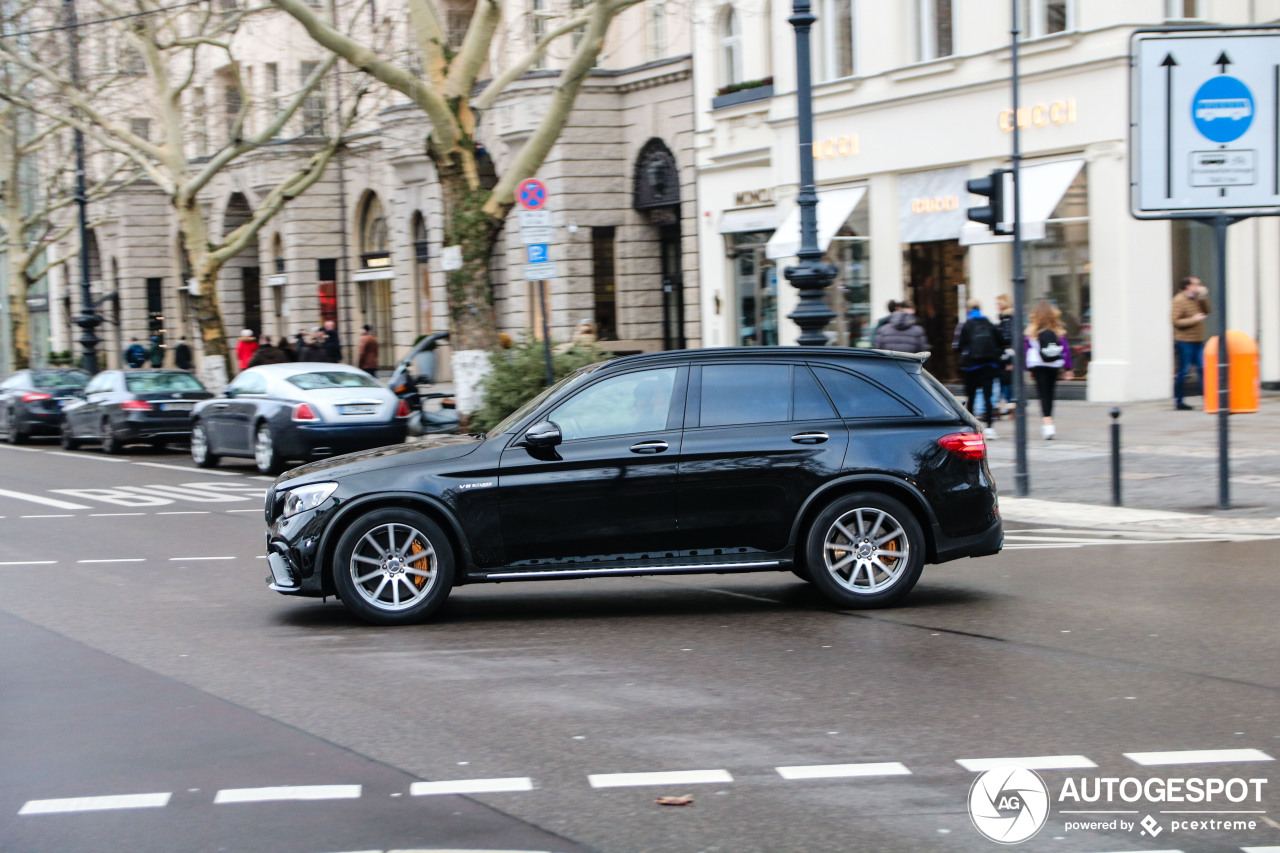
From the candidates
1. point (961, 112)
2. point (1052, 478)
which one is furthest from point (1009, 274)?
point (1052, 478)

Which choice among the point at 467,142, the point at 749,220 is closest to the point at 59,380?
the point at 467,142

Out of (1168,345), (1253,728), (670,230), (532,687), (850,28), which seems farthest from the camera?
(670,230)

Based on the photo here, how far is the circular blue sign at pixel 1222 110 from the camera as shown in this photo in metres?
13.3

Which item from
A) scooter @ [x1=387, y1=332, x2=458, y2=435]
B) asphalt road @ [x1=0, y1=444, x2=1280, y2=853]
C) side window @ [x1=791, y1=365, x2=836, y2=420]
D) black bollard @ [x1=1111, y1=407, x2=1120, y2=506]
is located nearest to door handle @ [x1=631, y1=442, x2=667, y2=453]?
side window @ [x1=791, y1=365, x2=836, y2=420]

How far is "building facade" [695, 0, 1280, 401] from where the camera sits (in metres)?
22.8

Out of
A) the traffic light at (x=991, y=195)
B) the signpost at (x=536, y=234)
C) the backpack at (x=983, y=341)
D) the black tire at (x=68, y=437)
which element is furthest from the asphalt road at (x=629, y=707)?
the black tire at (x=68, y=437)

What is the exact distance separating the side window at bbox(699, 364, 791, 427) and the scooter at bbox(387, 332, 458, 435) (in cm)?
1214

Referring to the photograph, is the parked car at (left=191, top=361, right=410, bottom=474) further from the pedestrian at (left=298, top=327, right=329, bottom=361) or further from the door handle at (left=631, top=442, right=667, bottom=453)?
the door handle at (left=631, top=442, right=667, bottom=453)

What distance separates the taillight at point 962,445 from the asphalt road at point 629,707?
2.95ft

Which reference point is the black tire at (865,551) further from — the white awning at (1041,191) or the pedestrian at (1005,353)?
the white awning at (1041,191)

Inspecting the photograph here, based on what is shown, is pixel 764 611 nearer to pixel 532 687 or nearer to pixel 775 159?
pixel 532 687

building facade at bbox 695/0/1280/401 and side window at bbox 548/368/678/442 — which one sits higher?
building facade at bbox 695/0/1280/401

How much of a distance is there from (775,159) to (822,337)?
46.4ft

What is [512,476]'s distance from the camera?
8.68m
